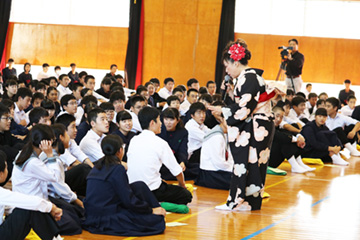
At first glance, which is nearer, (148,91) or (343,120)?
(343,120)

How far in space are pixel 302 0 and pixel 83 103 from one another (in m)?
8.08

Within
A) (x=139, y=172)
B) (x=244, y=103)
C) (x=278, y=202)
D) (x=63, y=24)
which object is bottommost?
(x=278, y=202)

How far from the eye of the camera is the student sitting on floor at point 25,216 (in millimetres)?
3174

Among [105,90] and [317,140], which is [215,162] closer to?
[317,140]

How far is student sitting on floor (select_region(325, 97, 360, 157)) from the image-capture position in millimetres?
8820

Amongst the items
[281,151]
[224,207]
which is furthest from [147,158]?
[281,151]

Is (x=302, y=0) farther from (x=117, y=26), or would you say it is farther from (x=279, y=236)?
(x=279, y=236)

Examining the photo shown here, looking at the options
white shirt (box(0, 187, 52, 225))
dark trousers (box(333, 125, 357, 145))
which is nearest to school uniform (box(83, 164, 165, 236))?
white shirt (box(0, 187, 52, 225))

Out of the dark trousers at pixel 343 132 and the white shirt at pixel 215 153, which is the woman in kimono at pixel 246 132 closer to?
the white shirt at pixel 215 153

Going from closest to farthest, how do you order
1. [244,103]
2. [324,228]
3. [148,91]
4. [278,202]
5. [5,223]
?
1. [5,223]
2. [324,228]
3. [244,103]
4. [278,202]
5. [148,91]

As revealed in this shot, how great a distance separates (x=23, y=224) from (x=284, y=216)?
2.33 m

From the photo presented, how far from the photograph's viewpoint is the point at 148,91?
977 centimetres

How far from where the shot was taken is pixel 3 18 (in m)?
15.0

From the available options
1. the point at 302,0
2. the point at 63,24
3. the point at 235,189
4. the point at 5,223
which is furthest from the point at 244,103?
the point at 63,24
